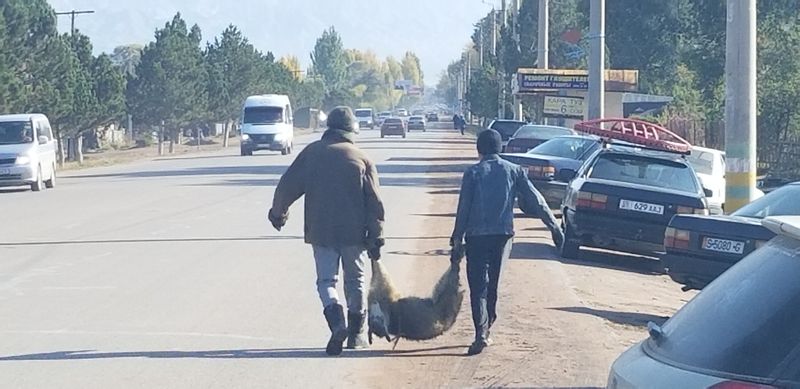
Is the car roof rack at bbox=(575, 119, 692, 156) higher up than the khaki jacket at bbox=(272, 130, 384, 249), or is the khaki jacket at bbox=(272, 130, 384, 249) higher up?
the car roof rack at bbox=(575, 119, 692, 156)

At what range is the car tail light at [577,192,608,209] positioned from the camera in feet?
54.5

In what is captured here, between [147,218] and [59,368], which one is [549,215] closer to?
[59,368]

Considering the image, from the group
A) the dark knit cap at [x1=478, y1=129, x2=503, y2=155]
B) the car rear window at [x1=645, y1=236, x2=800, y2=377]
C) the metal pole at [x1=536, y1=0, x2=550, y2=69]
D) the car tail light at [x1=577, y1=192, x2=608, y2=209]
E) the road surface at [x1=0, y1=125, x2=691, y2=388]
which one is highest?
the metal pole at [x1=536, y1=0, x2=550, y2=69]

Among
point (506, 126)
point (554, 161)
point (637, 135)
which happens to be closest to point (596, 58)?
point (554, 161)

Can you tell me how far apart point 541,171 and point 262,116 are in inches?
1342

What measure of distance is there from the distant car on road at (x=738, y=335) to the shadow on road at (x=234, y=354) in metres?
5.32

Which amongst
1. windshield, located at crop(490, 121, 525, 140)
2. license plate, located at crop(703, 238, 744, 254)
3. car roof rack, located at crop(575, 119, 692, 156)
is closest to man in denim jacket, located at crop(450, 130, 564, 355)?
license plate, located at crop(703, 238, 744, 254)

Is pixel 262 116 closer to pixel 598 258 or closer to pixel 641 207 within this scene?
pixel 598 258

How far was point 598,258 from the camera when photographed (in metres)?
18.1

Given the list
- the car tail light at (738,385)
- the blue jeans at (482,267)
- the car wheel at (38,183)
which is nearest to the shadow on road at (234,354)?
the blue jeans at (482,267)

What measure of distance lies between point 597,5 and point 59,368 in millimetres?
20044

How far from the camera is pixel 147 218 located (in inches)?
891

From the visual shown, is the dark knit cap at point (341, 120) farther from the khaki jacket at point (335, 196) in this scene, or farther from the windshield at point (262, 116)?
the windshield at point (262, 116)

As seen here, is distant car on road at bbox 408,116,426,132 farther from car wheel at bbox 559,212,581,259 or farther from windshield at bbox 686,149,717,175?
car wheel at bbox 559,212,581,259
